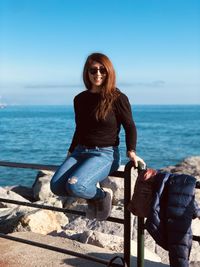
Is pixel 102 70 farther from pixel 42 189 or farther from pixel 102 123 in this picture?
pixel 42 189

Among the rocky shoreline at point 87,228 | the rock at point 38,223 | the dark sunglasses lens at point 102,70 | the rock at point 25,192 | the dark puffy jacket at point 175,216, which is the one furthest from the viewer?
the rock at point 25,192

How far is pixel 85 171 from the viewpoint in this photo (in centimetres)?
381

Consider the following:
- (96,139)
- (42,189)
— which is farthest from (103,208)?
(42,189)

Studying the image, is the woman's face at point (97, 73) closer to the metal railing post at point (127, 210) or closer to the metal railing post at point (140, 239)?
the metal railing post at point (127, 210)

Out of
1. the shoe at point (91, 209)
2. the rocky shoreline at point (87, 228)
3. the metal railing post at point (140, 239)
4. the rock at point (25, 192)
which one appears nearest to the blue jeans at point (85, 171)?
the shoe at point (91, 209)

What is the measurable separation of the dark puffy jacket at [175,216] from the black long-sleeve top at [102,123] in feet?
1.82

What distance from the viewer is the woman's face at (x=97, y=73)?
3.99 meters

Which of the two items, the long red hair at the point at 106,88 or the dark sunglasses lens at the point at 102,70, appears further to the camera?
the dark sunglasses lens at the point at 102,70

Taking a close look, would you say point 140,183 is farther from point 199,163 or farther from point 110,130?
point 199,163

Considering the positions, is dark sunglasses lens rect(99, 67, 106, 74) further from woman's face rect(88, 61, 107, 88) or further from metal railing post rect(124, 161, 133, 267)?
metal railing post rect(124, 161, 133, 267)

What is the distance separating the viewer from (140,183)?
11.9 feet

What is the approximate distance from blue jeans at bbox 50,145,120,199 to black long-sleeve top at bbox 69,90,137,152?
0.08 meters

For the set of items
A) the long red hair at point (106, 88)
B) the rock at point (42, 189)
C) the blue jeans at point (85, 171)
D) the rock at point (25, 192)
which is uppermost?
the long red hair at point (106, 88)

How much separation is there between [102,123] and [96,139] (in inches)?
5.9
